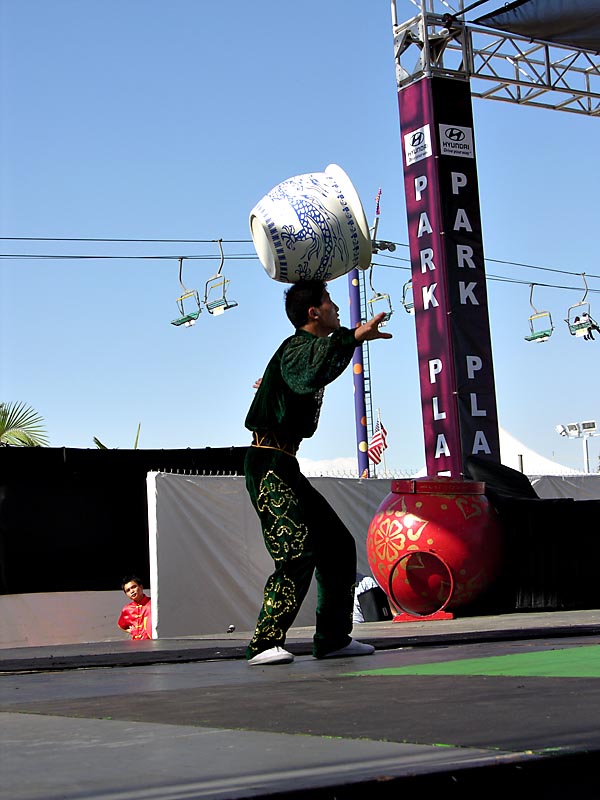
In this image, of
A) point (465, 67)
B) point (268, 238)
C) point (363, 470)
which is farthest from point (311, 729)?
point (363, 470)

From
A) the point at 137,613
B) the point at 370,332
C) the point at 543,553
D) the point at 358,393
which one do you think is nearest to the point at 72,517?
the point at 137,613

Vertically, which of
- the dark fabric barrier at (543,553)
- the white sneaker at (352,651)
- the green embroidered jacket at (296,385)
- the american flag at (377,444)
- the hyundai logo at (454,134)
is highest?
the hyundai logo at (454,134)

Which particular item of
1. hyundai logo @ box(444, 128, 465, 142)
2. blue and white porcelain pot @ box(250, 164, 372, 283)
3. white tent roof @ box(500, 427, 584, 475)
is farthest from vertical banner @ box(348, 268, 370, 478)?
blue and white porcelain pot @ box(250, 164, 372, 283)

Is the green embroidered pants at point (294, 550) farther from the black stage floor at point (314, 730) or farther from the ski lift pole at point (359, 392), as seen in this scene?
the ski lift pole at point (359, 392)

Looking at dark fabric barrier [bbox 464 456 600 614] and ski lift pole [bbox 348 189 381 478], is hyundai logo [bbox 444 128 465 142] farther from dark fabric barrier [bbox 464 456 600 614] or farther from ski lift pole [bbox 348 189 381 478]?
ski lift pole [bbox 348 189 381 478]

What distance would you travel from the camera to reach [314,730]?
2.16 meters

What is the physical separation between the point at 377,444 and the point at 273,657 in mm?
18352

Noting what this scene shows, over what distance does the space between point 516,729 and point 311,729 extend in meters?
0.41

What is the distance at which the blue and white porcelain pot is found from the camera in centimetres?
457

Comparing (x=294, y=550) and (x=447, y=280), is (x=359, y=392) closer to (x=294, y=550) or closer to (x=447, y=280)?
(x=447, y=280)

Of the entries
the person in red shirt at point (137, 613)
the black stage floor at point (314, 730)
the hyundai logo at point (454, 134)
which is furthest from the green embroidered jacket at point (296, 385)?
the hyundai logo at point (454, 134)

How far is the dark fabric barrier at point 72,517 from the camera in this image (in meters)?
10.8

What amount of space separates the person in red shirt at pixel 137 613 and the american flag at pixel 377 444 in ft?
38.7

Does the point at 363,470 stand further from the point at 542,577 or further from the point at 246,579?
the point at 542,577
